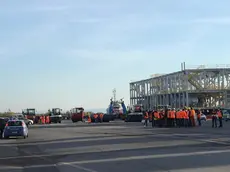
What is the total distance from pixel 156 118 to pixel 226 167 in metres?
30.2

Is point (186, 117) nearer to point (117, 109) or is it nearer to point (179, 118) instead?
point (179, 118)

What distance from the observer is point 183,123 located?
40375 mm

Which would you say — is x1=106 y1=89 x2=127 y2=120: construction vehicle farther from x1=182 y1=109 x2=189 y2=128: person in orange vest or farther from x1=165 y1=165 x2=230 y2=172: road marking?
x1=165 y1=165 x2=230 y2=172: road marking

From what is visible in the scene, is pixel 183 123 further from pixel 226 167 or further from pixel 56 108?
pixel 56 108

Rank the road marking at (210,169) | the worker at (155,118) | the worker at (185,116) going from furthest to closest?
the worker at (155,118)
the worker at (185,116)
the road marking at (210,169)

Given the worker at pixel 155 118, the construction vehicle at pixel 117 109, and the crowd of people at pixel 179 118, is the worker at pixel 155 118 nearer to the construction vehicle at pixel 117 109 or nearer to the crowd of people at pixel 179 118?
the crowd of people at pixel 179 118

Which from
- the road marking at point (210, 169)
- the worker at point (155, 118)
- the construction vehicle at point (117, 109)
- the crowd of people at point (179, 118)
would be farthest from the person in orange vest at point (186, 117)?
the construction vehicle at point (117, 109)

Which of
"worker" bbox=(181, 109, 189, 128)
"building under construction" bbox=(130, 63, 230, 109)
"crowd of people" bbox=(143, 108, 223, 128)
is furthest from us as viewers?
"building under construction" bbox=(130, 63, 230, 109)

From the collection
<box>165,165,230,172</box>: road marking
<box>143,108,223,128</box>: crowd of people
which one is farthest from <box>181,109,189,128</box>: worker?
<box>165,165,230,172</box>: road marking

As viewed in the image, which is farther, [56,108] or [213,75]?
[213,75]

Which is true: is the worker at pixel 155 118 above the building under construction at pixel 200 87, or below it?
below

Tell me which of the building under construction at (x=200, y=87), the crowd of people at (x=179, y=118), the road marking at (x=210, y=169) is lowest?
the road marking at (x=210, y=169)

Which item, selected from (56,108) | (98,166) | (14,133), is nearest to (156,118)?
(14,133)

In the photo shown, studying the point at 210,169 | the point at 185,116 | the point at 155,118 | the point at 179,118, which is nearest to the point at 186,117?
the point at 185,116
